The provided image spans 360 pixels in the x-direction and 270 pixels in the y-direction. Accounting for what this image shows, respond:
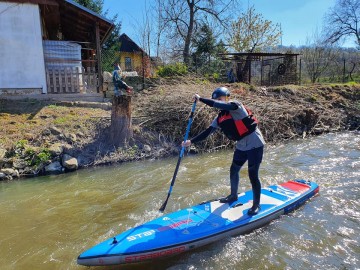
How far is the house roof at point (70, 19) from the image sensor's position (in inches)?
464

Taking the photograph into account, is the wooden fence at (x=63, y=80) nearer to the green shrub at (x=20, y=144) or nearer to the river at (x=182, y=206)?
the green shrub at (x=20, y=144)

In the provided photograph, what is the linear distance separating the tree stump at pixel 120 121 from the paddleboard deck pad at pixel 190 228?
4.53 meters

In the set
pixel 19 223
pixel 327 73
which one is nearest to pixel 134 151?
pixel 19 223

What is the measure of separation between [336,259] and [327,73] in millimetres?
23444

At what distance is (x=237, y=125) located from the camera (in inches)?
181

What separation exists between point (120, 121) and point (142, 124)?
3.78 feet

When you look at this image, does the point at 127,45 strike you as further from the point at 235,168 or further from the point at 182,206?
the point at 235,168

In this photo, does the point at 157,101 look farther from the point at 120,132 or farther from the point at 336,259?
the point at 336,259

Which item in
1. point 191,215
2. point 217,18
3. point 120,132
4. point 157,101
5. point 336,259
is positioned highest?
point 217,18

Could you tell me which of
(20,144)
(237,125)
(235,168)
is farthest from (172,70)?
(237,125)

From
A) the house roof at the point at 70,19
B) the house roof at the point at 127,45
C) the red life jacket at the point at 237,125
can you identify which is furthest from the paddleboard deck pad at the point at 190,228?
the house roof at the point at 127,45

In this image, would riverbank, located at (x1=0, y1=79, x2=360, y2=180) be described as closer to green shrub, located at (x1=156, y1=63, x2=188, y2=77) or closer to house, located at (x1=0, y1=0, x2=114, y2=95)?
house, located at (x1=0, y1=0, x2=114, y2=95)

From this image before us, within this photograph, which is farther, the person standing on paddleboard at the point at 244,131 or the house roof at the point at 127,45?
the house roof at the point at 127,45

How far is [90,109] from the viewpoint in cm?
1080
